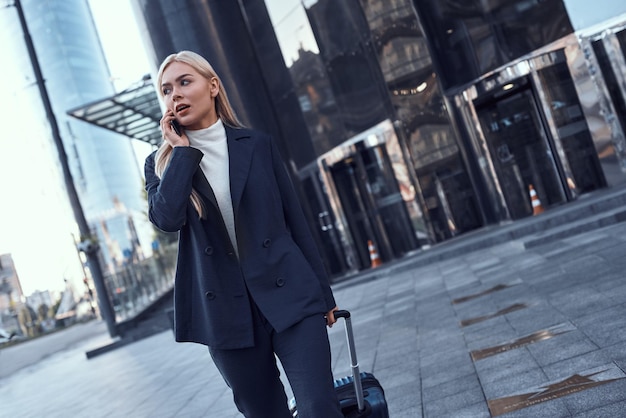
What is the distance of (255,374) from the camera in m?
2.94

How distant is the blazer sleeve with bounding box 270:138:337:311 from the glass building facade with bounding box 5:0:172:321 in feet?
243

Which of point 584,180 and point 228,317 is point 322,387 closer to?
point 228,317

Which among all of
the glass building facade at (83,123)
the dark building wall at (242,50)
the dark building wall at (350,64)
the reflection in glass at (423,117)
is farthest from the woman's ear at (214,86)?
the glass building facade at (83,123)

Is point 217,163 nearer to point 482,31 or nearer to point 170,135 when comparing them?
point 170,135

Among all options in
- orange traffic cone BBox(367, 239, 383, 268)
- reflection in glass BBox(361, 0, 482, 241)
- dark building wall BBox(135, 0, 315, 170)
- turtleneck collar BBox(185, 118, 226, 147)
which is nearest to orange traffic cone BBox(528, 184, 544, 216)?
reflection in glass BBox(361, 0, 482, 241)

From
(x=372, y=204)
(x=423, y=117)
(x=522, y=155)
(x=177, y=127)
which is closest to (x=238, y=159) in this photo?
(x=177, y=127)

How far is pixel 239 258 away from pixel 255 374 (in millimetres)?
396

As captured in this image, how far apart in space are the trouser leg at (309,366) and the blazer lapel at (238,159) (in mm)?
470

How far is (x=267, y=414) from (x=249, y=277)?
0.48 meters

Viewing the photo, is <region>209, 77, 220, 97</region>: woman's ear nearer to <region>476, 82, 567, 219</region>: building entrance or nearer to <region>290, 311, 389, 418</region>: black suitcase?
<region>290, 311, 389, 418</region>: black suitcase

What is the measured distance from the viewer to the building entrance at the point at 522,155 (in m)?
16.2

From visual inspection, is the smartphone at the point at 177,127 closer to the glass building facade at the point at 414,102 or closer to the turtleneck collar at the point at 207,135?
the turtleneck collar at the point at 207,135

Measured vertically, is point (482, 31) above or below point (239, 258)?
above

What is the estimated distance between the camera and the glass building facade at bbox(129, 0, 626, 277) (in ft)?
50.5
